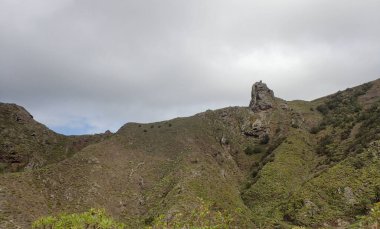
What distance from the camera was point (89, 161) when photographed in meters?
92.6

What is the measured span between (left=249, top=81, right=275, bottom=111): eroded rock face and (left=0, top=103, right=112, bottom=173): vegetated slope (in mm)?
57145

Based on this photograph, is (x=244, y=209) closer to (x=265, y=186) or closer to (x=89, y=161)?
(x=265, y=186)

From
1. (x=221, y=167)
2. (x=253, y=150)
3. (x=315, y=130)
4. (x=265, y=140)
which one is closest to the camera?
(x=221, y=167)

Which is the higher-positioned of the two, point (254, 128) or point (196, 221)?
point (254, 128)

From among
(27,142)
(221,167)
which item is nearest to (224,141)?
(221,167)

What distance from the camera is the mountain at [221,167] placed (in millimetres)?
75688

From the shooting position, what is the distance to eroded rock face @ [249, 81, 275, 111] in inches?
5389

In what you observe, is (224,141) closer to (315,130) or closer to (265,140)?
(265,140)

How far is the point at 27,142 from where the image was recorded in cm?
11288

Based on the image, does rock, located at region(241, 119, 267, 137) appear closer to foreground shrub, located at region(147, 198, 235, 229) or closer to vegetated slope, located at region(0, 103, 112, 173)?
vegetated slope, located at region(0, 103, 112, 173)

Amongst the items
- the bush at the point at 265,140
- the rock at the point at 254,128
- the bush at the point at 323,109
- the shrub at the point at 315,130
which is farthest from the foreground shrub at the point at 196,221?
the bush at the point at 323,109

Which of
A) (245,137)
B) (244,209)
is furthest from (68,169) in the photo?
(245,137)

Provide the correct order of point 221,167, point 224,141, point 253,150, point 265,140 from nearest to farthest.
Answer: point 221,167, point 253,150, point 224,141, point 265,140

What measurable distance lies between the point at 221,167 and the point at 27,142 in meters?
60.0
